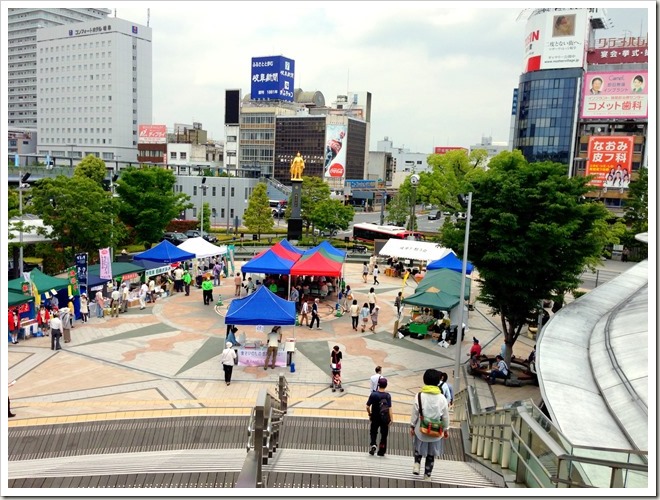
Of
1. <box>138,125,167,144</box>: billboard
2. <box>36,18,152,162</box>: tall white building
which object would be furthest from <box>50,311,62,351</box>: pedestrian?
<box>36,18,152,162</box>: tall white building

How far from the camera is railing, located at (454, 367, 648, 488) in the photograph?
6008mm

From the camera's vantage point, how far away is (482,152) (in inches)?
2168

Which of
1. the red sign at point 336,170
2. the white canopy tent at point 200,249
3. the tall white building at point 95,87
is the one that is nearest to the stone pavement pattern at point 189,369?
the white canopy tent at point 200,249

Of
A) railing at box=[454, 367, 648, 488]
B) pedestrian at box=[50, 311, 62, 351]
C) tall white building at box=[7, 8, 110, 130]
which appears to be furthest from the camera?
tall white building at box=[7, 8, 110, 130]

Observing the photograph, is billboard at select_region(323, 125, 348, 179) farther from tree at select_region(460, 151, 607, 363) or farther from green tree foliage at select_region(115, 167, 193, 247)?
tree at select_region(460, 151, 607, 363)

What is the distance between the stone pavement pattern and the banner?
197 centimetres

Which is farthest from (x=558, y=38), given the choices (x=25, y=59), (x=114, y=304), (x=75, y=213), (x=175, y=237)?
(x=25, y=59)

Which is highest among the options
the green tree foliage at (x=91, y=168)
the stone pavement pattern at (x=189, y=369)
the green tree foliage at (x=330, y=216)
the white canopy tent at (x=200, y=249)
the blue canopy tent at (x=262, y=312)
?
the green tree foliage at (x=91, y=168)

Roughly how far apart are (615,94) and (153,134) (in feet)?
240

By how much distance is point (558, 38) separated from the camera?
73.4 m

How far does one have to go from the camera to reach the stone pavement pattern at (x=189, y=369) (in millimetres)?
14391

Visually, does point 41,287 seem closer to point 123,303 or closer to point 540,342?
point 123,303

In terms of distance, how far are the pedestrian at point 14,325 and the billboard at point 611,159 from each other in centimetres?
6017

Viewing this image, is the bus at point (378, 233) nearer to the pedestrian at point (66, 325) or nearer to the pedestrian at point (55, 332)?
the pedestrian at point (66, 325)
